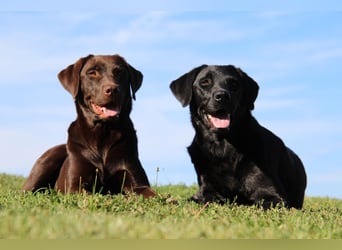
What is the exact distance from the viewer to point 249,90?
800cm

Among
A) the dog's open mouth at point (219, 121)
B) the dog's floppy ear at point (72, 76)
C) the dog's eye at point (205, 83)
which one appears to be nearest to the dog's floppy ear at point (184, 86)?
the dog's eye at point (205, 83)

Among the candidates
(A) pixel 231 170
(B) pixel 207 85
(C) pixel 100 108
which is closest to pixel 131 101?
(C) pixel 100 108

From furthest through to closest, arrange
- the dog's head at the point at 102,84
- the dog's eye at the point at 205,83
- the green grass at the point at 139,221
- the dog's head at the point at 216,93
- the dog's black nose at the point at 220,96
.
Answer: the dog's head at the point at 102,84, the dog's eye at the point at 205,83, the dog's head at the point at 216,93, the dog's black nose at the point at 220,96, the green grass at the point at 139,221

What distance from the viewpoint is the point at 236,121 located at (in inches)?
309

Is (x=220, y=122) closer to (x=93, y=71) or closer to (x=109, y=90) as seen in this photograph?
(x=109, y=90)

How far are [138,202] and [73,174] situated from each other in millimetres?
1862

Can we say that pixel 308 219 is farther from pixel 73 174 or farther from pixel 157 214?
pixel 73 174

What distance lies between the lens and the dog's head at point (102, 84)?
7934 millimetres

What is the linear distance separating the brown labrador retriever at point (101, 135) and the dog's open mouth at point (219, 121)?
1.23 m

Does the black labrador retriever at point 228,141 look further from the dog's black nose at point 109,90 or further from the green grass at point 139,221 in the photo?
the green grass at point 139,221

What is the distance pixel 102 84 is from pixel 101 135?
0.75m

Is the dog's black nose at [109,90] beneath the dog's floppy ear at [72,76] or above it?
beneath

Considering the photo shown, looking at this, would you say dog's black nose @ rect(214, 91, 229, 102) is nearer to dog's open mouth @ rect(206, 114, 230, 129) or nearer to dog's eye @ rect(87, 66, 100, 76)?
dog's open mouth @ rect(206, 114, 230, 129)

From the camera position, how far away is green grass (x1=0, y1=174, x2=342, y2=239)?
359cm
